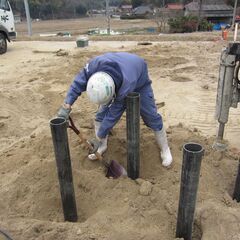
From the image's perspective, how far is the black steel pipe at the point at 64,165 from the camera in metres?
2.71

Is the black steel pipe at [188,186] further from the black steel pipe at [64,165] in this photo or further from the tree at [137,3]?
the tree at [137,3]

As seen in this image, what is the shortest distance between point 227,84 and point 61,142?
217 centimetres

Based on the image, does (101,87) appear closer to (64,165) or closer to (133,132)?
(133,132)

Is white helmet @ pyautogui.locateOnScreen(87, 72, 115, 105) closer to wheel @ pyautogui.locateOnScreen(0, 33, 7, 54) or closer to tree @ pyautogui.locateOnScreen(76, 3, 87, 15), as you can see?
wheel @ pyautogui.locateOnScreen(0, 33, 7, 54)

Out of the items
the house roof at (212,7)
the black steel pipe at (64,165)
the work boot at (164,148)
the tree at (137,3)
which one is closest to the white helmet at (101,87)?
the black steel pipe at (64,165)

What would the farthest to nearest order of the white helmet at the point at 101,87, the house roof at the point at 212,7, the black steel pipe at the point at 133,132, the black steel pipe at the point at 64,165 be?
the house roof at the point at 212,7
the black steel pipe at the point at 133,132
the white helmet at the point at 101,87
the black steel pipe at the point at 64,165

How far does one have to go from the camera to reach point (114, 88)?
3.25m

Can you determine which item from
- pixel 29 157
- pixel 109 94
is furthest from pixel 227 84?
pixel 29 157

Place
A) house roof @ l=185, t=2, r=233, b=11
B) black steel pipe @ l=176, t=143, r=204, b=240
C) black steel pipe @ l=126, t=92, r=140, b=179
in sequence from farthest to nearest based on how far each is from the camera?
house roof @ l=185, t=2, r=233, b=11 → black steel pipe @ l=126, t=92, r=140, b=179 → black steel pipe @ l=176, t=143, r=204, b=240

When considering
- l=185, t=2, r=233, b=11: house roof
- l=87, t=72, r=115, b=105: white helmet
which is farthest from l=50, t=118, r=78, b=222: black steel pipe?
l=185, t=2, r=233, b=11: house roof

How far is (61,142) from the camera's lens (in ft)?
9.00

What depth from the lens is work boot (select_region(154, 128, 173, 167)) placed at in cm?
386

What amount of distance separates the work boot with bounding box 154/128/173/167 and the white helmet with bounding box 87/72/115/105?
95 centimetres

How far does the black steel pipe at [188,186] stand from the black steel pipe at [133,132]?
2.79 ft
